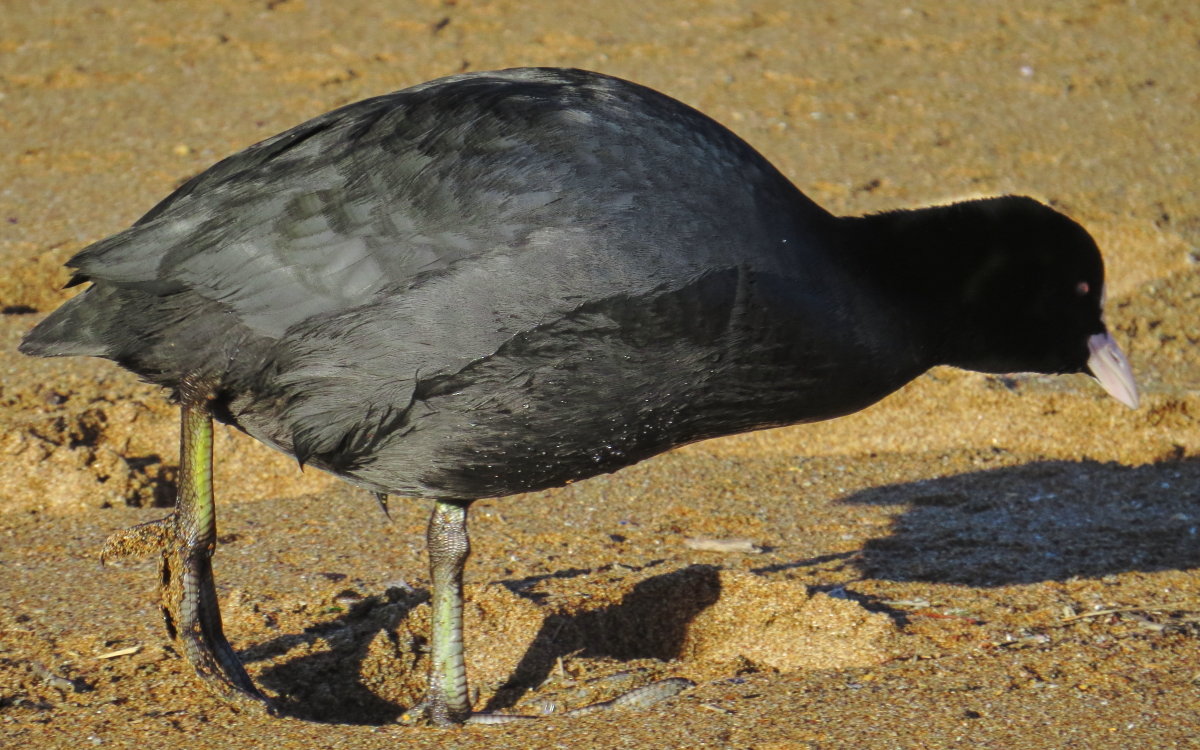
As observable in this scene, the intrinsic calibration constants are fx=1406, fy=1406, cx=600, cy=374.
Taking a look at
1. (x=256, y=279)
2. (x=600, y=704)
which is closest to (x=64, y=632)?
(x=256, y=279)

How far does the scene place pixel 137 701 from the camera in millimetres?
3295

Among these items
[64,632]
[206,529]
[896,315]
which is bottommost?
[64,632]

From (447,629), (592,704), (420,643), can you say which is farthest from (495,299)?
(420,643)

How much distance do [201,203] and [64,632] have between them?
1.15 m

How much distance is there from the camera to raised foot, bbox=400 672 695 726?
3.27m

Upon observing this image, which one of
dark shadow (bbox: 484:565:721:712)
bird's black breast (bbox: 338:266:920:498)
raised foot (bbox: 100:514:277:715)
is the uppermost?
bird's black breast (bbox: 338:266:920:498)

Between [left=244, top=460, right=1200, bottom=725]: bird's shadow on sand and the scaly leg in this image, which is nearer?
the scaly leg

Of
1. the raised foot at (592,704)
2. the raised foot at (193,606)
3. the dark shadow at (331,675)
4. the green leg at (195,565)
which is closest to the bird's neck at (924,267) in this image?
the raised foot at (592,704)

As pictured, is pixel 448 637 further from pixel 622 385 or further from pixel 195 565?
pixel 622 385

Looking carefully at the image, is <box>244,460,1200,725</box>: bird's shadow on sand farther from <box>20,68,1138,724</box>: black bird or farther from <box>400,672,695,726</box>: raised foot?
<box>20,68,1138,724</box>: black bird

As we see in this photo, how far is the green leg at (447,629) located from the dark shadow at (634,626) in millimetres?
261

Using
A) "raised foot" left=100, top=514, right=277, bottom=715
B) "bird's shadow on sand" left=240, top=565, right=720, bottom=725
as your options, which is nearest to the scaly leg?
"bird's shadow on sand" left=240, top=565, right=720, bottom=725

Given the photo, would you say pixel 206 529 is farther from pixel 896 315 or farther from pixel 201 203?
pixel 896 315

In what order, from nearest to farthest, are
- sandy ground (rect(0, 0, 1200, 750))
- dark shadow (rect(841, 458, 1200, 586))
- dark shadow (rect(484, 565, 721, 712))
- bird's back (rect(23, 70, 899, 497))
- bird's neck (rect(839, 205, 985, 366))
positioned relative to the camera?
bird's back (rect(23, 70, 899, 497))
sandy ground (rect(0, 0, 1200, 750))
bird's neck (rect(839, 205, 985, 366))
dark shadow (rect(484, 565, 721, 712))
dark shadow (rect(841, 458, 1200, 586))
